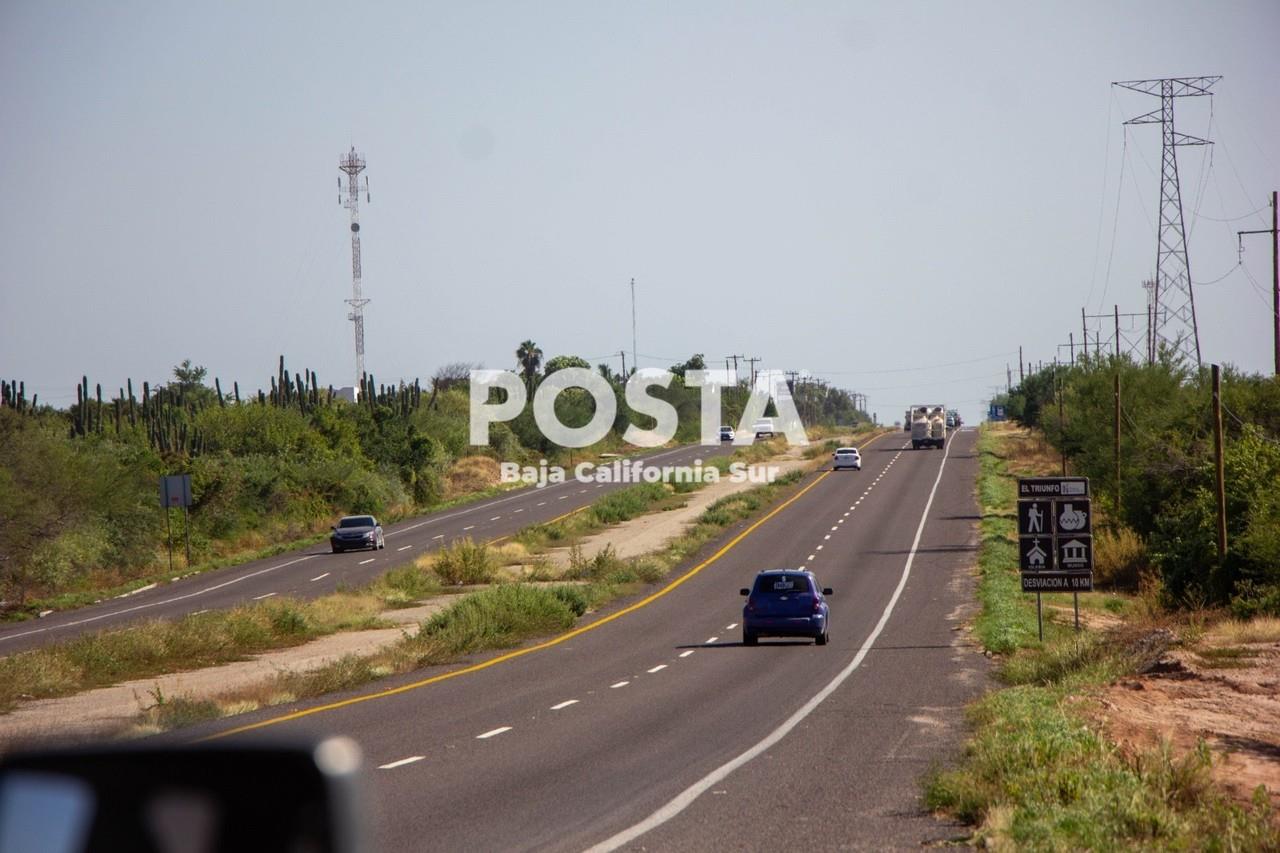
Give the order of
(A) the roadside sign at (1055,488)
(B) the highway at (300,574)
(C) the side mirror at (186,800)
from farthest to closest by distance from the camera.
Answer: (B) the highway at (300,574)
(A) the roadside sign at (1055,488)
(C) the side mirror at (186,800)

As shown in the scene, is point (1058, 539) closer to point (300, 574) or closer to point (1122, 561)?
point (1122, 561)

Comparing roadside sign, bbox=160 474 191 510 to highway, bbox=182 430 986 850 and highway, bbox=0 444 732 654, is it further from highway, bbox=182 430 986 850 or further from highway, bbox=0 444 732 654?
highway, bbox=182 430 986 850

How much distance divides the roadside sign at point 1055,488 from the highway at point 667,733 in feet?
11.5

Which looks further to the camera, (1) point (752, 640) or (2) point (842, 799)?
(1) point (752, 640)

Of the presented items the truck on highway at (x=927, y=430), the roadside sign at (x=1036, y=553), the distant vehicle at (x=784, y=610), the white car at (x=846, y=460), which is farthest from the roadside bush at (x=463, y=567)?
the truck on highway at (x=927, y=430)

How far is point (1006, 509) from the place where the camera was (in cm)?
6812

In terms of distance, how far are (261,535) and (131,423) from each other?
16572 mm

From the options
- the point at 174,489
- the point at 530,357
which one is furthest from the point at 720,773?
the point at 530,357

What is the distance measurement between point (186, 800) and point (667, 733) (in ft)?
44.4

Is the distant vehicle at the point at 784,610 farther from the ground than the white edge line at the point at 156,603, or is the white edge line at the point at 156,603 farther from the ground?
the distant vehicle at the point at 784,610

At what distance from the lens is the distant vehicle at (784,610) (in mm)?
28766

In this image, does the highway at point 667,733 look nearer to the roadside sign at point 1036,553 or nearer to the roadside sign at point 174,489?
the roadside sign at point 1036,553

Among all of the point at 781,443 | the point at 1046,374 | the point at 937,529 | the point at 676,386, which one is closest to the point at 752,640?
the point at 937,529

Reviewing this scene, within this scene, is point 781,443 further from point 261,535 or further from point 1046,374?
point 261,535
